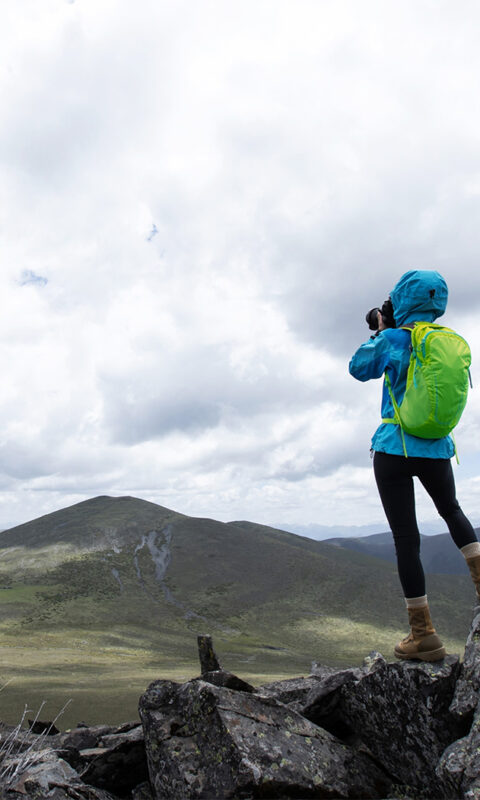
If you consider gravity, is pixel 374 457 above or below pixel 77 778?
above

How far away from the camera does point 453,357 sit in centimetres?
625

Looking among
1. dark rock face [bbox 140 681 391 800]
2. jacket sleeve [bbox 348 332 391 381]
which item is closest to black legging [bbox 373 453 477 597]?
jacket sleeve [bbox 348 332 391 381]

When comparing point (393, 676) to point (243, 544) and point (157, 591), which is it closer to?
point (157, 591)

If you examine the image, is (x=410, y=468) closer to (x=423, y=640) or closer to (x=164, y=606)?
(x=423, y=640)

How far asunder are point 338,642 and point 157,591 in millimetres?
51833

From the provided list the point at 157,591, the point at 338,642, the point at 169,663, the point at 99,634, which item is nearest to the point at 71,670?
the point at 169,663

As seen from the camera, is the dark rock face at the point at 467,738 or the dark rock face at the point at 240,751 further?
the dark rock face at the point at 240,751

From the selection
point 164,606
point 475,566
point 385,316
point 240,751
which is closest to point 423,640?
point 475,566

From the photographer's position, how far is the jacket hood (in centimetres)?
693

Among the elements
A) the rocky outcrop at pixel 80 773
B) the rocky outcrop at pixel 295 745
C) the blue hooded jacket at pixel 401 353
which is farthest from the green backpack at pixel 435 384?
the rocky outcrop at pixel 80 773

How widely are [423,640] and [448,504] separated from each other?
1759mm

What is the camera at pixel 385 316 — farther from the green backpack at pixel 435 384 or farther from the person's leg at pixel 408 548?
the person's leg at pixel 408 548

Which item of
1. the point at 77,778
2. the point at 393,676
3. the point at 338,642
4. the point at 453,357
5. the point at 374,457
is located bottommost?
the point at 338,642

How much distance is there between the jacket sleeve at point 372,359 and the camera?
684cm
